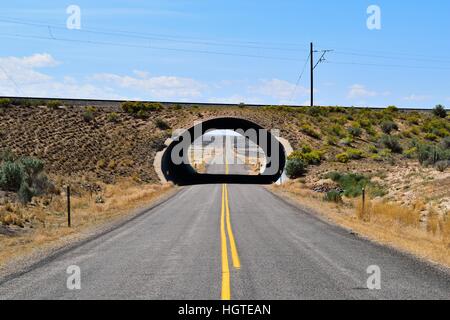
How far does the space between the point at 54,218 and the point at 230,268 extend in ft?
50.1

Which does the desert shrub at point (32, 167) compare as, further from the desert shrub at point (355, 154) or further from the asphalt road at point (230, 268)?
the desert shrub at point (355, 154)

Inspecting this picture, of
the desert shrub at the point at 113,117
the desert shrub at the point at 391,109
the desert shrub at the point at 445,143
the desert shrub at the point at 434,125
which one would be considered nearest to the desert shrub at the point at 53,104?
the desert shrub at the point at 113,117

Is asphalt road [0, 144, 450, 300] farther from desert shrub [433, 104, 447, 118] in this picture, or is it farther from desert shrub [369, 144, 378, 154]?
desert shrub [433, 104, 447, 118]

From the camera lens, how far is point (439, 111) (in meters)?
70.4

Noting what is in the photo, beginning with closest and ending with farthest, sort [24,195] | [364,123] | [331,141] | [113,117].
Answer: [24,195] → [331,141] → [113,117] → [364,123]

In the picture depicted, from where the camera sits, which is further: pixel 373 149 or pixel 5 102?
pixel 5 102

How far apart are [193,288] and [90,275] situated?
240 centimetres

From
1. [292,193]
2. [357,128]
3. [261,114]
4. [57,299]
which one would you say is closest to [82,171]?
[292,193]

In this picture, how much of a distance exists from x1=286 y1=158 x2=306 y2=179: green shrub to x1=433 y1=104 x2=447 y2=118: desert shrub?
3500 cm

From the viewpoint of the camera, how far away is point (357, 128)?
58.6 metres

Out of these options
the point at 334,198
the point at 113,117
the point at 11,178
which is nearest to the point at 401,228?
the point at 334,198

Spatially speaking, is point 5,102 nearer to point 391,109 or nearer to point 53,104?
point 53,104
